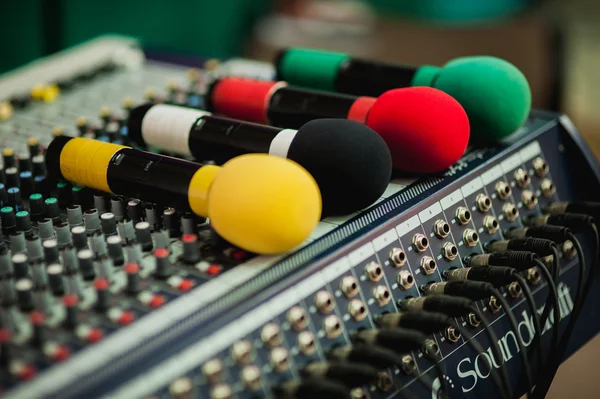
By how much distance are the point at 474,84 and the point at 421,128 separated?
178 millimetres

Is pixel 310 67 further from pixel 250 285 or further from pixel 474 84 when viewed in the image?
pixel 250 285

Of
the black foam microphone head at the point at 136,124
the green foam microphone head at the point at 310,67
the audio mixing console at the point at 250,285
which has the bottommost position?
the audio mixing console at the point at 250,285

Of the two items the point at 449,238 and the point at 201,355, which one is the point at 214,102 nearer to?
the point at 449,238

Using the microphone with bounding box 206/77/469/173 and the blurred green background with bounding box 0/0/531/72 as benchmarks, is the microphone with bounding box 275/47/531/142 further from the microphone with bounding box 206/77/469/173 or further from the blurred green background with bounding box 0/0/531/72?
Result: the blurred green background with bounding box 0/0/531/72

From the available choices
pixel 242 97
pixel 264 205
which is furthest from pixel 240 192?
pixel 242 97

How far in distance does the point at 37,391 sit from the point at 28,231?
319 millimetres

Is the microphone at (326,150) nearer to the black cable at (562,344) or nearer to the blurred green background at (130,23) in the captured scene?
the black cable at (562,344)

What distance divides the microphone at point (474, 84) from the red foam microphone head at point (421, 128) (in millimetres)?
95

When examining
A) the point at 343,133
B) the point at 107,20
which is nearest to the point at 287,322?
the point at 343,133

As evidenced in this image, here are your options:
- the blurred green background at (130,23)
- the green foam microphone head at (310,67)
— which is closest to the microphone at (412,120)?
the green foam microphone head at (310,67)

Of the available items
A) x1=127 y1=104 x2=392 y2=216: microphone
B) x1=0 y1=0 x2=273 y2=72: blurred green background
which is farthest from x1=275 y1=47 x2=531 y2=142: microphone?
x1=0 y1=0 x2=273 y2=72: blurred green background

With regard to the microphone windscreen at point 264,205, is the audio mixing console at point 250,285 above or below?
below

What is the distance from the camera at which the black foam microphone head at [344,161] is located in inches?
37.3

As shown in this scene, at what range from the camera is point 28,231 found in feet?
3.15
